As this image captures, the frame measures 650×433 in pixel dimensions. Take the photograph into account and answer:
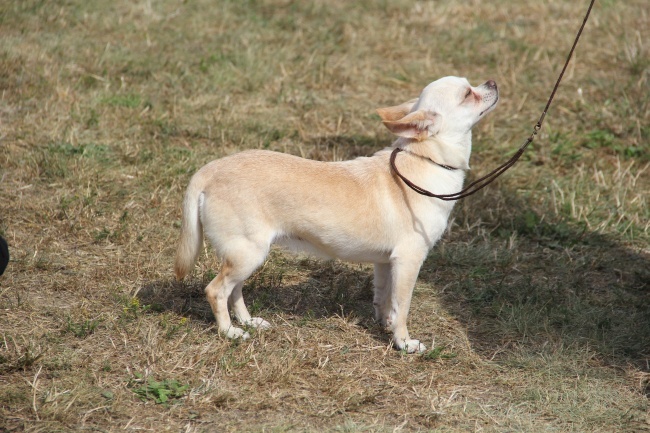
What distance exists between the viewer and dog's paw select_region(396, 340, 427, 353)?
4.10 m

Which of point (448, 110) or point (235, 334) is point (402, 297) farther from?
point (448, 110)

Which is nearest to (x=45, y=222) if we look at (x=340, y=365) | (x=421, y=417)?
(x=340, y=365)

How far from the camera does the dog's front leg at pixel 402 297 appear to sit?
4.02 meters

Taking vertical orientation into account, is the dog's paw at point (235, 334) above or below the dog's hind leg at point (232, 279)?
below

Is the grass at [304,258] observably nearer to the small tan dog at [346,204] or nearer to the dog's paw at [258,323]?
the dog's paw at [258,323]

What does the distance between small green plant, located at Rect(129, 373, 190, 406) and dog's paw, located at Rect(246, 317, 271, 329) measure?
679 millimetres

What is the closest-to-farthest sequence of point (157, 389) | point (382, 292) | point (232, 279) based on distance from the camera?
point (157, 389)
point (232, 279)
point (382, 292)

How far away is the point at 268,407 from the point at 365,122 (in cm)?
369

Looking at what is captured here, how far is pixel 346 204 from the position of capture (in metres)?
3.93

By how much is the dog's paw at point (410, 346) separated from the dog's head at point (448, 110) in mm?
1054

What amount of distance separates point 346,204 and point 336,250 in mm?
254

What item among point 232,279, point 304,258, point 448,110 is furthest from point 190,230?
point 448,110

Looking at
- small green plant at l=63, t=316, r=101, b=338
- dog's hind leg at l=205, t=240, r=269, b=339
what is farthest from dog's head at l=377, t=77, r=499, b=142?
small green plant at l=63, t=316, r=101, b=338

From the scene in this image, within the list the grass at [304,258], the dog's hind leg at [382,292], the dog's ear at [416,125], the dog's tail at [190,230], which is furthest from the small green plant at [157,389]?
the dog's ear at [416,125]
